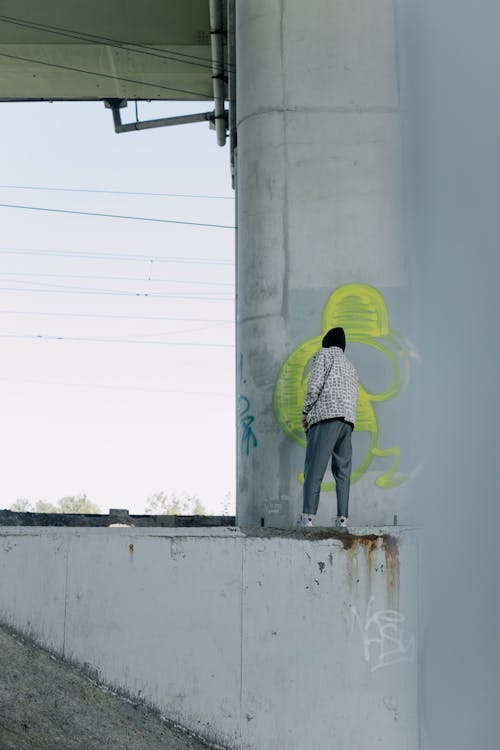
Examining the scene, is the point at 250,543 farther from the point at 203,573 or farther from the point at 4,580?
the point at 4,580

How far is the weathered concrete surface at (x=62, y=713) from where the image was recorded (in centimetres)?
512

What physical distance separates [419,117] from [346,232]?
14.6ft

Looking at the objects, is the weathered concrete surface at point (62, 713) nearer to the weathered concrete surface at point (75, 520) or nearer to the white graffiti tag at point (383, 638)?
the white graffiti tag at point (383, 638)

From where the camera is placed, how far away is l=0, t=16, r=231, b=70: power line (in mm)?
14224

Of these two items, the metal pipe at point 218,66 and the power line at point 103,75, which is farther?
the power line at point 103,75

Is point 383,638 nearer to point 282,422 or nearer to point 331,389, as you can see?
point 331,389

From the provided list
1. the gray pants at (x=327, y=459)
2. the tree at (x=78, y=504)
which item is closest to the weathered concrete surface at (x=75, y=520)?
the gray pants at (x=327, y=459)

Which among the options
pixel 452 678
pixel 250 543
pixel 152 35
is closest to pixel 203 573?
pixel 250 543

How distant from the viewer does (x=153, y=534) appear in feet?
19.9

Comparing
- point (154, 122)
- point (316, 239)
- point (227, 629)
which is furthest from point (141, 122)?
point (227, 629)

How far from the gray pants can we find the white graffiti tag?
1.29 metres

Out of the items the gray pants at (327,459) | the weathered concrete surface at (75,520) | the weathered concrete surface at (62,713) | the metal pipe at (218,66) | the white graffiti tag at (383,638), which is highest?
the metal pipe at (218,66)

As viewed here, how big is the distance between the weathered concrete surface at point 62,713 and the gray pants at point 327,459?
7.11 ft

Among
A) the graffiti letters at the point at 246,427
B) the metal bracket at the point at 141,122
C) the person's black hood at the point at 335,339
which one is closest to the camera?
the person's black hood at the point at 335,339
